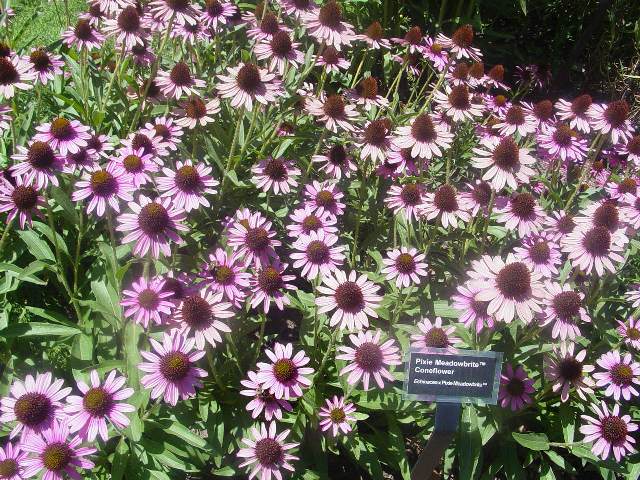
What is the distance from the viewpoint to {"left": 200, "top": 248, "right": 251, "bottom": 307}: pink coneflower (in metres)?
2.02

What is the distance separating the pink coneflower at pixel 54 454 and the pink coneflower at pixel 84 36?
6.47ft

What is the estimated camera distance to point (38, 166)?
207 centimetres

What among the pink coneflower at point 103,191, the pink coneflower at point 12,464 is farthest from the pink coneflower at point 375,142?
the pink coneflower at point 12,464

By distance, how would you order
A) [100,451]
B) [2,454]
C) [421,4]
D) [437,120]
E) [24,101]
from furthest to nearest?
[421,4] → [24,101] → [437,120] → [100,451] → [2,454]

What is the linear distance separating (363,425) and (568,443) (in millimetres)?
808

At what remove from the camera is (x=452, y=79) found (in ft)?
11.1

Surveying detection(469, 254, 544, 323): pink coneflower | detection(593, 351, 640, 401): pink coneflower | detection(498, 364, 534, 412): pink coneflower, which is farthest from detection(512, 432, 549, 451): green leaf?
detection(469, 254, 544, 323): pink coneflower

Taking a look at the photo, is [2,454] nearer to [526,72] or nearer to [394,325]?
[394,325]

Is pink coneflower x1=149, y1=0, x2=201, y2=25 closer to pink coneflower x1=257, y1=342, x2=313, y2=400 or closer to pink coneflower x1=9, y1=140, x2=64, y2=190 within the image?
pink coneflower x1=9, y1=140, x2=64, y2=190

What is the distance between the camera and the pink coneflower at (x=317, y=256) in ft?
7.17

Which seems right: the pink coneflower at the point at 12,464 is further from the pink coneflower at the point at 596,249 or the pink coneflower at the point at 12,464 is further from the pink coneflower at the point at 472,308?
the pink coneflower at the point at 596,249

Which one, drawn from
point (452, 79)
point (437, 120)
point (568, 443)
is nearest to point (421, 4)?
point (452, 79)

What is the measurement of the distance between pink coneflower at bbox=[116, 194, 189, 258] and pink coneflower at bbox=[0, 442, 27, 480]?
676mm

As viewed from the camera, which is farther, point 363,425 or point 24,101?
point 24,101
